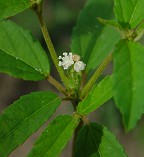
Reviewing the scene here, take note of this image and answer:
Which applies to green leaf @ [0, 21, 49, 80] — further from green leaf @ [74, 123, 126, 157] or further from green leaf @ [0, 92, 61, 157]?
green leaf @ [74, 123, 126, 157]

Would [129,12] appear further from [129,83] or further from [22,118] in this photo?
[22,118]

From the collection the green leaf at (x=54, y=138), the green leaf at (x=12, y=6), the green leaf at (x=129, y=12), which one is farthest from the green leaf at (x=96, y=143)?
the green leaf at (x=12, y=6)

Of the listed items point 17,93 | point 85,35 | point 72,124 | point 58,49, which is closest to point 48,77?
point 72,124

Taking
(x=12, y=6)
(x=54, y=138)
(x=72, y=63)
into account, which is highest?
(x=12, y=6)

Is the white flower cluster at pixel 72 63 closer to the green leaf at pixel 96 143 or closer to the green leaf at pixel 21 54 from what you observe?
the green leaf at pixel 21 54

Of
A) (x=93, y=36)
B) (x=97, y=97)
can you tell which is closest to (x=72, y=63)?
(x=97, y=97)

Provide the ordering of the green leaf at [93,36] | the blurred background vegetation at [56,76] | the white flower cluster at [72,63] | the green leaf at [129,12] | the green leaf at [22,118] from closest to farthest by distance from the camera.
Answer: the green leaf at [129,12], the green leaf at [22,118], the white flower cluster at [72,63], the green leaf at [93,36], the blurred background vegetation at [56,76]
